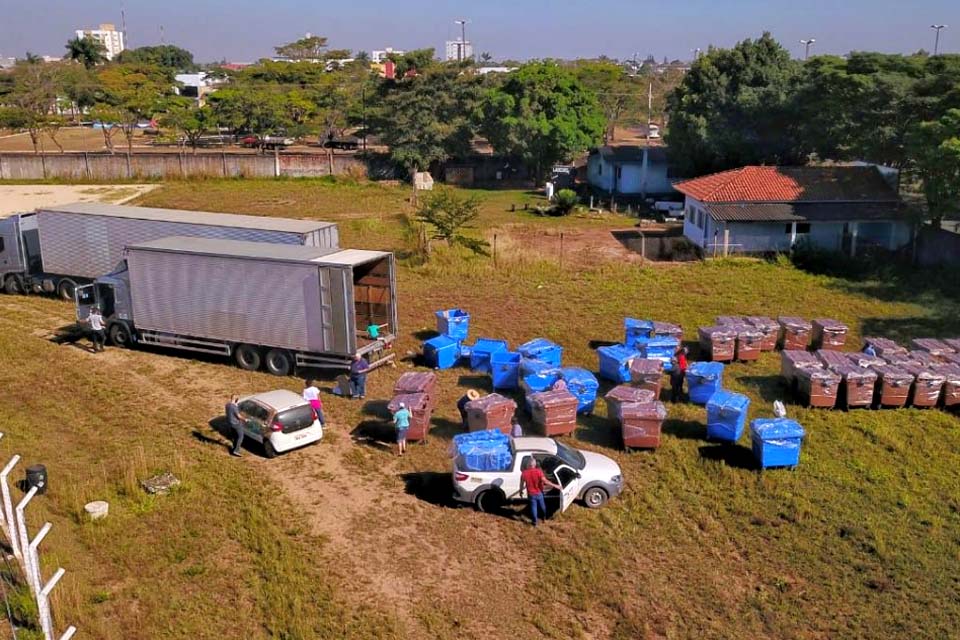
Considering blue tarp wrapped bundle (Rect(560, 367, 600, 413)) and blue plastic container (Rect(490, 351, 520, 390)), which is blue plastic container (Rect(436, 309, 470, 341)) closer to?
blue plastic container (Rect(490, 351, 520, 390))

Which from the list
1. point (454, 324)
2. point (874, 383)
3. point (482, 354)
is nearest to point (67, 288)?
point (454, 324)

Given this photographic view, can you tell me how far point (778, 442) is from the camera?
1543cm

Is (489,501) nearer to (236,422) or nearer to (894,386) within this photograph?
(236,422)

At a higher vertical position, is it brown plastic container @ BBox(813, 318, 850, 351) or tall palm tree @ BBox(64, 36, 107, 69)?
tall palm tree @ BBox(64, 36, 107, 69)

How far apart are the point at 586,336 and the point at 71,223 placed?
16530 mm

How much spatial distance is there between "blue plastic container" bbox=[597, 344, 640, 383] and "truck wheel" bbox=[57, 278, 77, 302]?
18134 mm

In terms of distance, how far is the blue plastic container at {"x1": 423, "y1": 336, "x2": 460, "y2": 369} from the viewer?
2105 centimetres

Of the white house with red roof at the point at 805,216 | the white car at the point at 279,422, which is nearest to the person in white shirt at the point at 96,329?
the white car at the point at 279,422

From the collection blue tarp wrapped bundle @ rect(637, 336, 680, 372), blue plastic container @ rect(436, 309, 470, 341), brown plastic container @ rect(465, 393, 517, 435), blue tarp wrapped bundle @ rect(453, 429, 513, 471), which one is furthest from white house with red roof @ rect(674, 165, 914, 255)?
blue tarp wrapped bundle @ rect(453, 429, 513, 471)

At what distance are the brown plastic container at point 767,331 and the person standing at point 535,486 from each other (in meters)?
10.5

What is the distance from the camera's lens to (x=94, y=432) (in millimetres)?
17234

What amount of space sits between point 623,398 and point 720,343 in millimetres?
5489

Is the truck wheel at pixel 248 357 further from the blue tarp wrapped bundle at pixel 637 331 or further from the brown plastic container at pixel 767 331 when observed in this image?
the brown plastic container at pixel 767 331

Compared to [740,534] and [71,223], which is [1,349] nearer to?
[71,223]
